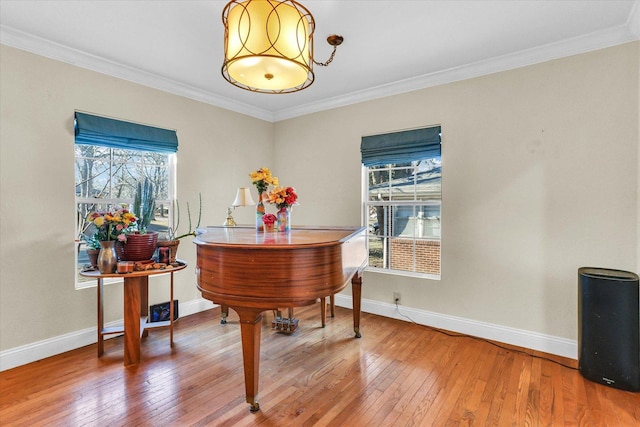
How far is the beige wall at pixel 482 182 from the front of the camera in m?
2.48

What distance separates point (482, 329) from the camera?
3021mm

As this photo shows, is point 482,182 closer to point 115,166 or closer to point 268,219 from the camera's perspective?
point 268,219

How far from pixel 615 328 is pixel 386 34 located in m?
2.61

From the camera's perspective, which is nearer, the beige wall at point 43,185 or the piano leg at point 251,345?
the piano leg at point 251,345

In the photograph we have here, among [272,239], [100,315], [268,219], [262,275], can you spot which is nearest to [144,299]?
[100,315]

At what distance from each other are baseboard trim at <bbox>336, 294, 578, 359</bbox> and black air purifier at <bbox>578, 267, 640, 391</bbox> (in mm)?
386

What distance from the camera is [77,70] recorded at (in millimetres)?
2818

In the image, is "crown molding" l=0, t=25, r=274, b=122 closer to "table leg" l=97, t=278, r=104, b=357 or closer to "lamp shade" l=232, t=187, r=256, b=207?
"lamp shade" l=232, t=187, r=256, b=207

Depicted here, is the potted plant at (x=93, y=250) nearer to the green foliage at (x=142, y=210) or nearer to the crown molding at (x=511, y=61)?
the green foliage at (x=142, y=210)

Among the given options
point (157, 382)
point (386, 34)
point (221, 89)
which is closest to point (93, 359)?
point (157, 382)

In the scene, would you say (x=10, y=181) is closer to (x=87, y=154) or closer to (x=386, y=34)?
(x=87, y=154)

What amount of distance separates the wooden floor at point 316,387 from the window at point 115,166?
1059 mm

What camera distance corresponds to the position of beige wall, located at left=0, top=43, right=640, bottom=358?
8.14ft

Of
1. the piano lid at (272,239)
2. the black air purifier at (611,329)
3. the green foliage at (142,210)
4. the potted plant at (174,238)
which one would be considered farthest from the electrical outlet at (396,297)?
the green foliage at (142,210)
